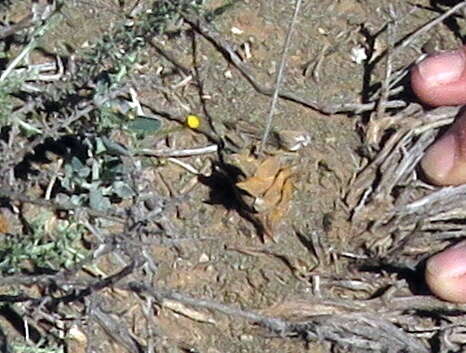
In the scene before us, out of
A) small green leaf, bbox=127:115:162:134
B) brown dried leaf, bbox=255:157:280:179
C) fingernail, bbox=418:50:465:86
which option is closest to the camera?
small green leaf, bbox=127:115:162:134

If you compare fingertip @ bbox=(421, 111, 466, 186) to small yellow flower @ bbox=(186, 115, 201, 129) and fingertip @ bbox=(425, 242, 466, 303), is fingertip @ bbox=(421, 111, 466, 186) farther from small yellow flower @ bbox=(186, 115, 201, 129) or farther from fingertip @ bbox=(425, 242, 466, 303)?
small yellow flower @ bbox=(186, 115, 201, 129)

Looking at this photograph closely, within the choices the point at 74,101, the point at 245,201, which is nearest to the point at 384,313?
the point at 245,201

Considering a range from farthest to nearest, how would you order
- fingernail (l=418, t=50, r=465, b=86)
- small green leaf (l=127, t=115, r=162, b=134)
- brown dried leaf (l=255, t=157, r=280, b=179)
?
fingernail (l=418, t=50, r=465, b=86) → brown dried leaf (l=255, t=157, r=280, b=179) → small green leaf (l=127, t=115, r=162, b=134)

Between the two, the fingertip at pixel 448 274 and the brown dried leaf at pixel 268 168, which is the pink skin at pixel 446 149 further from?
the brown dried leaf at pixel 268 168

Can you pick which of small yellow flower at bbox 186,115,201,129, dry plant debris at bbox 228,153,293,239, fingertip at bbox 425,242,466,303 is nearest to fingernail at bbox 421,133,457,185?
fingertip at bbox 425,242,466,303

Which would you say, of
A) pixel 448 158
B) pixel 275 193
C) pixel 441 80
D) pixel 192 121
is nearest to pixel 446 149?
pixel 448 158

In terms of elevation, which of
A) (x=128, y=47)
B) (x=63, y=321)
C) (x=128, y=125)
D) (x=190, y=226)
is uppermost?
(x=128, y=47)

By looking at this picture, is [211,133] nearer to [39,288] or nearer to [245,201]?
[245,201]
